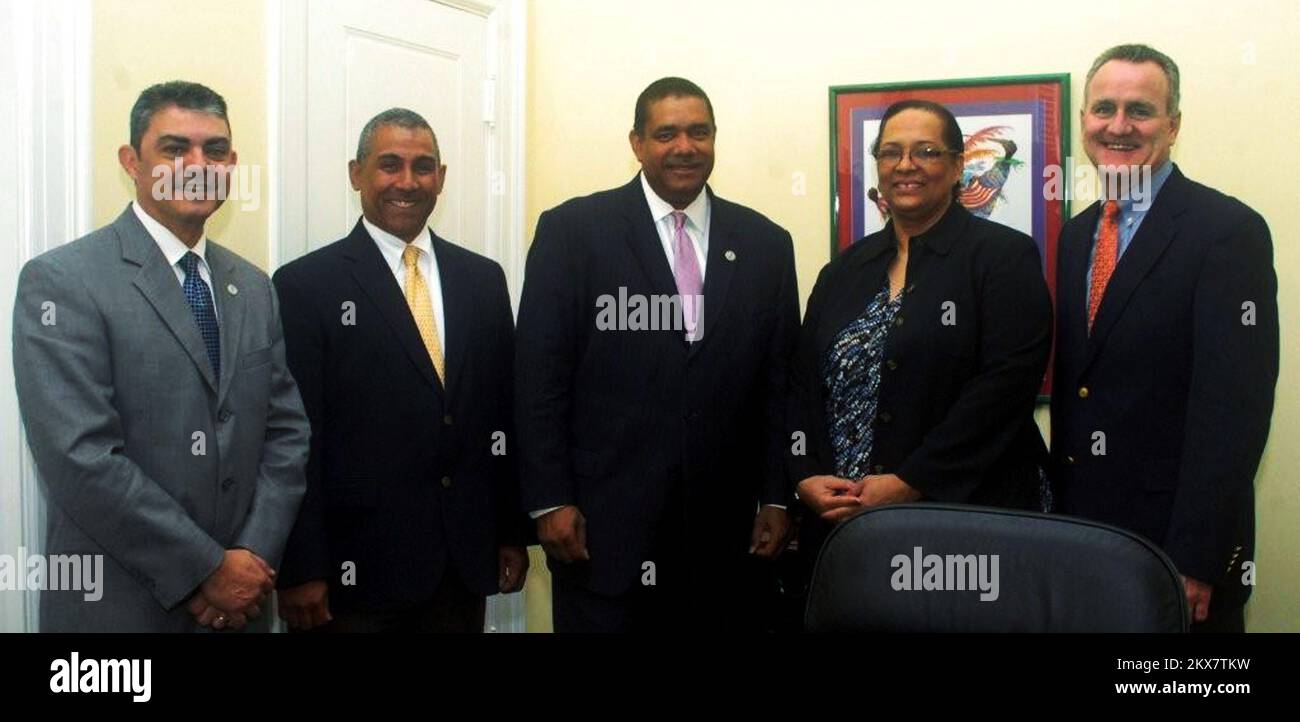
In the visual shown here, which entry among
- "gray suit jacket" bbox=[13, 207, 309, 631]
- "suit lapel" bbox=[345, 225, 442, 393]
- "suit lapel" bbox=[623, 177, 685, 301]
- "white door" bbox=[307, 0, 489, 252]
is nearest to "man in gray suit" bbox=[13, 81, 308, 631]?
"gray suit jacket" bbox=[13, 207, 309, 631]

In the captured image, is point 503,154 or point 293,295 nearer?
point 293,295

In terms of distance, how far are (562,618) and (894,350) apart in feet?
3.08

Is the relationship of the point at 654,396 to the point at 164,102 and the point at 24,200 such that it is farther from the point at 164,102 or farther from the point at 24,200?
the point at 24,200

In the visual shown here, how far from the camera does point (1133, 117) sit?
2418mm

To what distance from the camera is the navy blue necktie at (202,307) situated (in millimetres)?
2178

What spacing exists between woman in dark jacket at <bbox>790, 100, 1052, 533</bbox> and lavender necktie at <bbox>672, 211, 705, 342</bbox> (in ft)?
0.85

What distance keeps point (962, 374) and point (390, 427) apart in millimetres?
1207

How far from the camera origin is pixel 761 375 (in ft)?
8.57

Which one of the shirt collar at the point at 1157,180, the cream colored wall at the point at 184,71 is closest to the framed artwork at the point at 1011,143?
the shirt collar at the point at 1157,180

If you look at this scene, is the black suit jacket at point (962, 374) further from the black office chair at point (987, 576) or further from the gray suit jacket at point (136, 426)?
the gray suit jacket at point (136, 426)

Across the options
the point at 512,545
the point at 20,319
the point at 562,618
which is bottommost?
the point at 562,618

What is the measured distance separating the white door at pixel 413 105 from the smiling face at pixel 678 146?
34.6 inches
